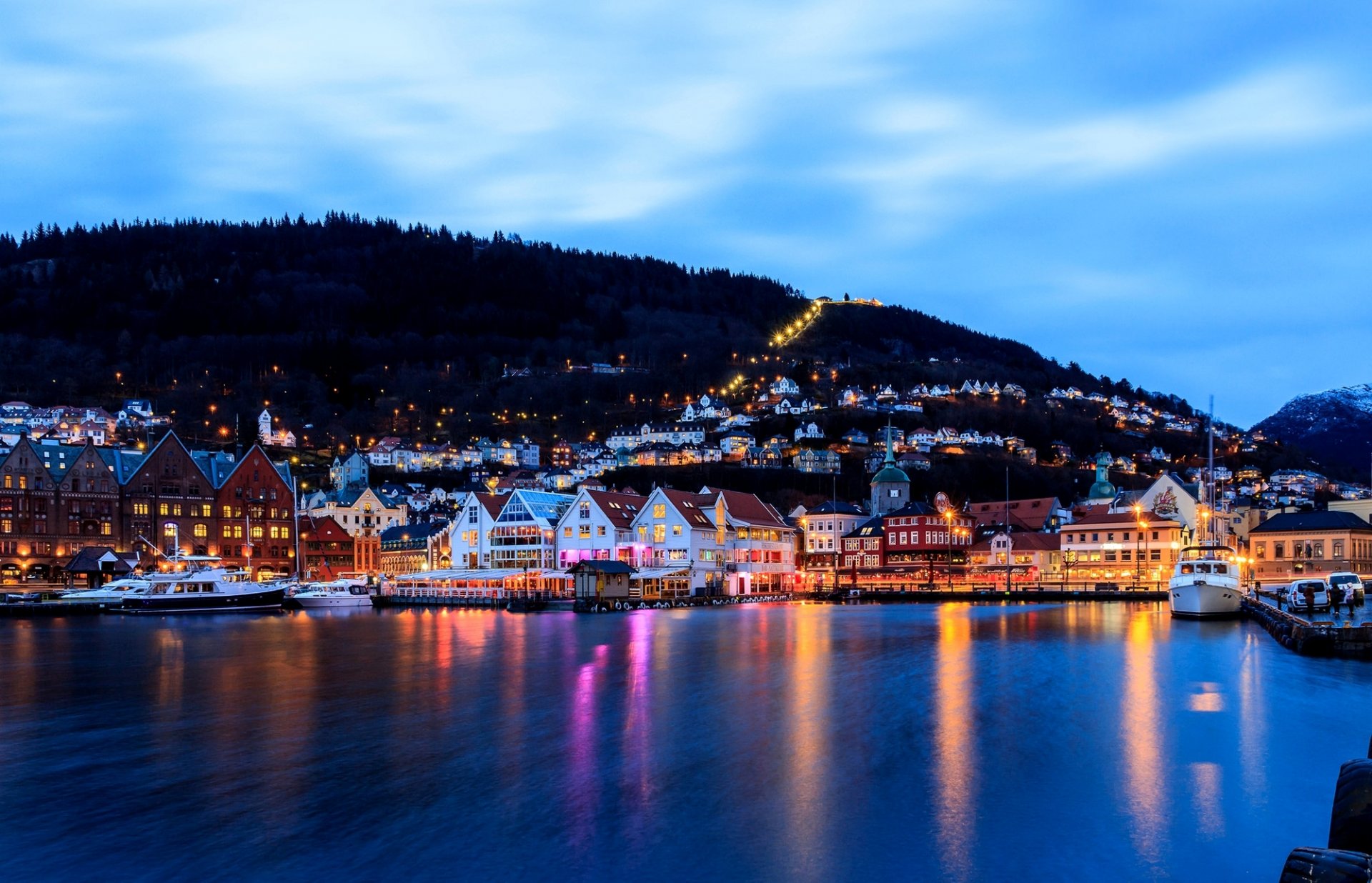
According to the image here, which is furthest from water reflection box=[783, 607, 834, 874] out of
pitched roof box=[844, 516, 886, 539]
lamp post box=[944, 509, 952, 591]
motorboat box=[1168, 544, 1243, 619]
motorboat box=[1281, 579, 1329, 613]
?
pitched roof box=[844, 516, 886, 539]

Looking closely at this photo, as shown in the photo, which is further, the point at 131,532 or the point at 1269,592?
the point at 131,532

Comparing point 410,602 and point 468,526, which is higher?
point 468,526

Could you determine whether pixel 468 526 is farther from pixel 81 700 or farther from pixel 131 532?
pixel 81 700

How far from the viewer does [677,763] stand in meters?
22.7

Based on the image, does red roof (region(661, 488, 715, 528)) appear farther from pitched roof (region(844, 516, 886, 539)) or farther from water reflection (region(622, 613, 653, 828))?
water reflection (region(622, 613, 653, 828))

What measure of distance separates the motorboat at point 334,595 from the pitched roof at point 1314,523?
73296 mm

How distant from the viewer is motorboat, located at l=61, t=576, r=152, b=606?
7956cm

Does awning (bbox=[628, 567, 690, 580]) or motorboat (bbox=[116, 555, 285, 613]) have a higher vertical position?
awning (bbox=[628, 567, 690, 580])

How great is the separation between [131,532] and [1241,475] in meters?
153

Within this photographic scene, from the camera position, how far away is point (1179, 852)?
1659 centimetres

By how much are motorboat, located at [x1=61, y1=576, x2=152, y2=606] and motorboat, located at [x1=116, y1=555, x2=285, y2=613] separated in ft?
1.44

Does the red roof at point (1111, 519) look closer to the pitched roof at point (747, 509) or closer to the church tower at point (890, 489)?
the church tower at point (890, 489)

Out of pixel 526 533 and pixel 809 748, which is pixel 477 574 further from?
pixel 809 748

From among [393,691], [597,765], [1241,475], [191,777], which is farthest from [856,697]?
[1241,475]
